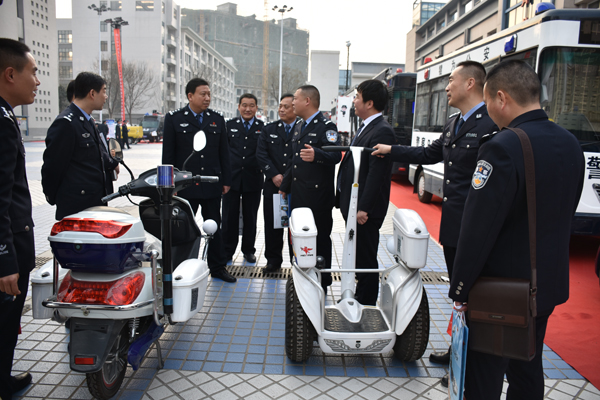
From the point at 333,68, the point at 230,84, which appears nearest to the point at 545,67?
the point at 333,68

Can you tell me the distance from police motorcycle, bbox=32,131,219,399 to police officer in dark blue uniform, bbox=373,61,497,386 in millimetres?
1722

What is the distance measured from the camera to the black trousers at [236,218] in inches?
210

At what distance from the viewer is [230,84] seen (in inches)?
4151

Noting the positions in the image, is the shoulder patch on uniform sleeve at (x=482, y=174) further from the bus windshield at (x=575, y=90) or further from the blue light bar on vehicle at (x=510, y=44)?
the blue light bar on vehicle at (x=510, y=44)

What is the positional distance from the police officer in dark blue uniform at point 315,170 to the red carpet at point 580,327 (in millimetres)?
2036

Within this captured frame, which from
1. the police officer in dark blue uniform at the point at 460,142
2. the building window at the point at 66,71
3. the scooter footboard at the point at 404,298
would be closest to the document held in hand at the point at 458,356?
the scooter footboard at the point at 404,298

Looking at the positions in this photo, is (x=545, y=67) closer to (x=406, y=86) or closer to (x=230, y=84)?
(x=406, y=86)

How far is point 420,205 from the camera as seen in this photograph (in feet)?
33.6

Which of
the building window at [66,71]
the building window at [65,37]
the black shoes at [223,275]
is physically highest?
the building window at [65,37]

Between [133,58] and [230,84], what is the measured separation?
45839 millimetres

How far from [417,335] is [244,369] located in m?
1.23

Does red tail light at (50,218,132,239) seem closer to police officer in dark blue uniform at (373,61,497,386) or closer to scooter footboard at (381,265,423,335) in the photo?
scooter footboard at (381,265,423,335)

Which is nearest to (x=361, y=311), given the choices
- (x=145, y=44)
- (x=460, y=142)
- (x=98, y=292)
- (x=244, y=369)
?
(x=244, y=369)

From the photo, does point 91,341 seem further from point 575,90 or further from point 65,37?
point 65,37
